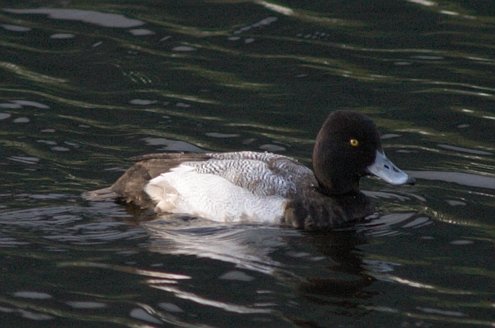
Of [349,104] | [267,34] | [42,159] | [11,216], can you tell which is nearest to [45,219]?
[11,216]

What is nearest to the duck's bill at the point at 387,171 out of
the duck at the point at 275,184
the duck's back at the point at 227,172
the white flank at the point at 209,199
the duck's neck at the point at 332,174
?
the duck at the point at 275,184

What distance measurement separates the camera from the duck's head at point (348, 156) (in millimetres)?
9844

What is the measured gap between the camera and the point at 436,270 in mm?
8711

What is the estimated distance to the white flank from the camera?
9695mm

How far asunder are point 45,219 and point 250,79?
4228mm

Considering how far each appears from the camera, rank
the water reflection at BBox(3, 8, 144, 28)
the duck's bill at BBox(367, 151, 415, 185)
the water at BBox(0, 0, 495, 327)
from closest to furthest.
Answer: the water at BBox(0, 0, 495, 327) → the duck's bill at BBox(367, 151, 415, 185) → the water reflection at BBox(3, 8, 144, 28)

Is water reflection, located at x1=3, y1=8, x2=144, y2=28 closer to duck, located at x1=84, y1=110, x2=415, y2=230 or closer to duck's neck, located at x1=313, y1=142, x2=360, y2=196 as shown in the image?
duck, located at x1=84, y1=110, x2=415, y2=230

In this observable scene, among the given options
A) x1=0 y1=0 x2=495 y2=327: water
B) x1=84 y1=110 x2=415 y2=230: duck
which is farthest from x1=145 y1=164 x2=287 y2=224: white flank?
x1=0 y1=0 x2=495 y2=327: water

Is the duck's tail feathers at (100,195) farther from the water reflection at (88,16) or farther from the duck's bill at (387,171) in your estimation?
the water reflection at (88,16)

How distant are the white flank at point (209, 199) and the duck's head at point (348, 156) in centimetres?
46

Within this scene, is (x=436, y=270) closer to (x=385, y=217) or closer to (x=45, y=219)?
(x=385, y=217)

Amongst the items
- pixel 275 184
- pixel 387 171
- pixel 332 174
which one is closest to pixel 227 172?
pixel 275 184

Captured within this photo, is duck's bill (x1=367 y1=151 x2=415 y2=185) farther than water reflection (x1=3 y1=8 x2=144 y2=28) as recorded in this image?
No

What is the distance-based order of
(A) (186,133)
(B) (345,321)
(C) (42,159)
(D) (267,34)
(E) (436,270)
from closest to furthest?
(B) (345,321)
(E) (436,270)
(C) (42,159)
(A) (186,133)
(D) (267,34)
